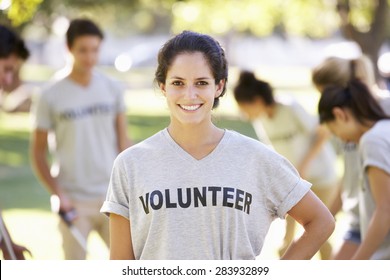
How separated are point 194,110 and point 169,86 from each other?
15 cm

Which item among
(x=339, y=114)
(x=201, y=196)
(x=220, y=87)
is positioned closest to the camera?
(x=201, y=196)

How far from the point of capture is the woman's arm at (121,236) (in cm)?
368

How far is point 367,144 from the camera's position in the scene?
487 cm

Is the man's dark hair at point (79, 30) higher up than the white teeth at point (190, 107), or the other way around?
the man's dark hair at point (79, 30)

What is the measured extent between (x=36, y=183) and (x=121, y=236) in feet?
39.3

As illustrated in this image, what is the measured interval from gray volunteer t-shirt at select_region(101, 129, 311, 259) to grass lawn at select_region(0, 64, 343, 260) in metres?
0.77

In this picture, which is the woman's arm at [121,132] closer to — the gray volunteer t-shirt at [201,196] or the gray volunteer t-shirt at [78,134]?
the gray volunteer t-shirt at [78,134]

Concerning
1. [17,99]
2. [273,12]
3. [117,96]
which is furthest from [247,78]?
[17,99]

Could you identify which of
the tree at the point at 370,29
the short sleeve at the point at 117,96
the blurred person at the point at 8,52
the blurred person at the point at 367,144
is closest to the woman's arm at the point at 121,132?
the short sleeve at the point at 117,96

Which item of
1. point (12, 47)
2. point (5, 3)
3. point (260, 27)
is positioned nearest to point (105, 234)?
point (12, 47)

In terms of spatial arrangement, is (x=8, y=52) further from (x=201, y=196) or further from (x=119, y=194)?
(x=201, y=196)

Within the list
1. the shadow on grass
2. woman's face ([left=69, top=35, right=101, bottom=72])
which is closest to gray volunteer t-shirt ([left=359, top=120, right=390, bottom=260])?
woman's face ([left=69, top=35, right=101, bottom=72])

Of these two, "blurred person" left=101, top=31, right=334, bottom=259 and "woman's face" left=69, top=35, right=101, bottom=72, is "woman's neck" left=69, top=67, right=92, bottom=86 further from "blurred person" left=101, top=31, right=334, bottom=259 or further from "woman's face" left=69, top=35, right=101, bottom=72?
"blurred person" left=101, top=31, right=334, bottom=259

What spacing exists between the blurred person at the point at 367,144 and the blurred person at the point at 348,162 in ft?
0.68
